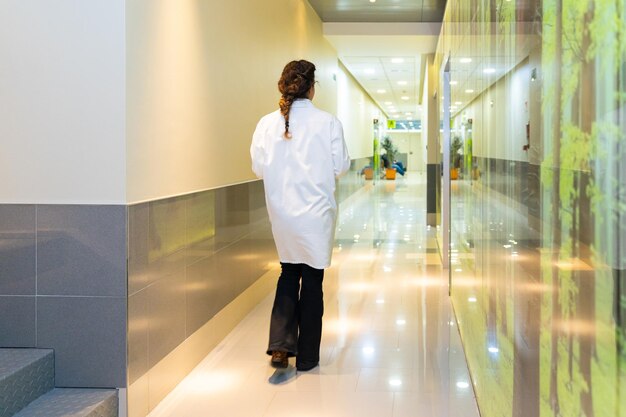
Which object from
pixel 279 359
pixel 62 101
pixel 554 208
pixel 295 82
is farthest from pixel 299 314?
pixel 554 208

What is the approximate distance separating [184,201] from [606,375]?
3.16m

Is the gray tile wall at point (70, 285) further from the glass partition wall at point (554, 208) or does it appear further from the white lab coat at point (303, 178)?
the glass partition wall at point (554, 208)

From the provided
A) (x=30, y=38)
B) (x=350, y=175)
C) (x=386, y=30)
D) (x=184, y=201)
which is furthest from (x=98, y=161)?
(x=350, y=175)

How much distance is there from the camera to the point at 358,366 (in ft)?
13.9

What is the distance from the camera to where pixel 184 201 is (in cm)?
402

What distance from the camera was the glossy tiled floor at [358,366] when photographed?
11.7 feet

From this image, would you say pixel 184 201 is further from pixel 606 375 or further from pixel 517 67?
pixel 606 375

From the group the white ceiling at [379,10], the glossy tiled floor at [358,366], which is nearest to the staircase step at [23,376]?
the glossy tiled floor at [358,366]

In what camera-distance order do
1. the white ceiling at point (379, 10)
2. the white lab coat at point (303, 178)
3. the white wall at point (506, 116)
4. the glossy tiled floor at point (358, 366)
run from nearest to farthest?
1. the white wall at point (506, 116)
2. the glossy tiled floor at point (358, 366)
3. the white lab coat at point (303, 178)
4. the white ceiling at point (379, 10)

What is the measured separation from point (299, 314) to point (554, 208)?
9.35ft

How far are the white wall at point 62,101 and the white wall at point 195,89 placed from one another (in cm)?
9

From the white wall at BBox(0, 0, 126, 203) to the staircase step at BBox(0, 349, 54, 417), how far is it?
0.68 meters

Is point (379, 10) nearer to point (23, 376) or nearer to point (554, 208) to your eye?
point (23, 376)

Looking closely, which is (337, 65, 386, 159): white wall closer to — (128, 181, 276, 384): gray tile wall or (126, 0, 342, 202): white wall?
(126, 0, 342, 202): white wall
